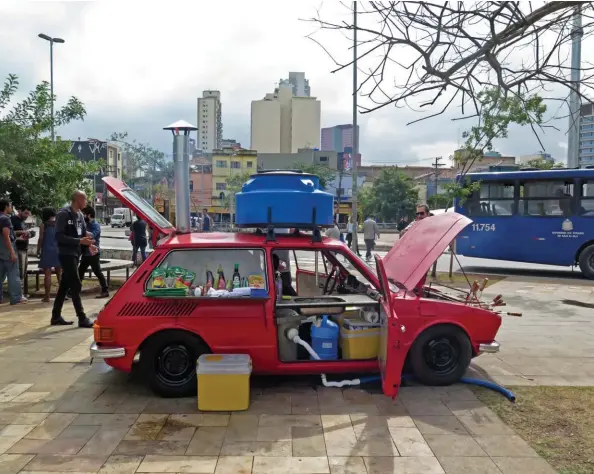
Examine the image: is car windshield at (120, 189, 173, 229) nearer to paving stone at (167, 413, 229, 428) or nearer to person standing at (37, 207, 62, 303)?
paving stone at (167, 413, 229, 428)

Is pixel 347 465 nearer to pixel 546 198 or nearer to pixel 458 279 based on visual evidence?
pixel 458 279

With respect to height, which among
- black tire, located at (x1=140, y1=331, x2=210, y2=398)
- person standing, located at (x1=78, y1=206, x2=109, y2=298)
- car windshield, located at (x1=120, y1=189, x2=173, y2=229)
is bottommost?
black tire, located at (x1=140, y1=331, x2=210, y2=398)

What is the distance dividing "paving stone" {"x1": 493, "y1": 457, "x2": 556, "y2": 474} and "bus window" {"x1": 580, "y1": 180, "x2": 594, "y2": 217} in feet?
40.8

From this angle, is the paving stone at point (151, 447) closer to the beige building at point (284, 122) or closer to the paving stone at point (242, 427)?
the paving stone at point (242, 427)

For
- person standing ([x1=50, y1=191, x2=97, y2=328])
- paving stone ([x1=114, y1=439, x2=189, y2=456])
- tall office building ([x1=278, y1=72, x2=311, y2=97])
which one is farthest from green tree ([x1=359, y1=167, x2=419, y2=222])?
paving stone ([x1=114, y1=439, x2=189, y2=456])

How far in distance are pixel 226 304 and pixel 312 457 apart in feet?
5.46

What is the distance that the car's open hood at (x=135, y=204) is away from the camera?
17.3ft

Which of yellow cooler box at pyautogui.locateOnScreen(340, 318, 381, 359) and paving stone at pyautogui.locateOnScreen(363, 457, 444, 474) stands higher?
yellow cooler box at pyautogui.locateOnScreen(340, 318, 381, 359)

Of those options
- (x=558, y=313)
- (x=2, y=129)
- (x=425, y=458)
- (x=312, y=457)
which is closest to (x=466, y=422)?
(x=425, y=458)

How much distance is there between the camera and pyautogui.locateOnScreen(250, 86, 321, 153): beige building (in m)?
87.7

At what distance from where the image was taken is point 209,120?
384ft

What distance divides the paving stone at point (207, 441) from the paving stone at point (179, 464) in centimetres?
7

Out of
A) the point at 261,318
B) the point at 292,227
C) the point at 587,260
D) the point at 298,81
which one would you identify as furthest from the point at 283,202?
the point at 298,81

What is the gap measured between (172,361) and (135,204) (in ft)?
5.72
